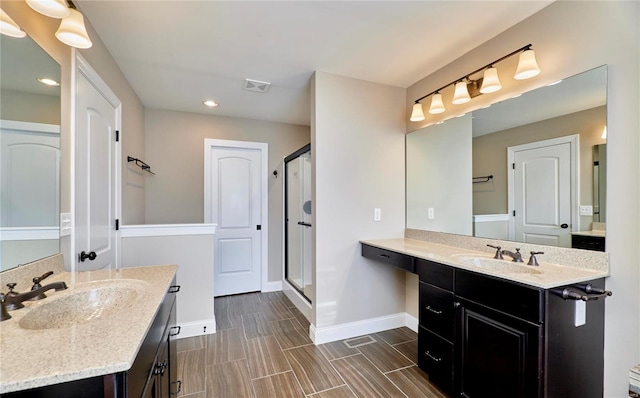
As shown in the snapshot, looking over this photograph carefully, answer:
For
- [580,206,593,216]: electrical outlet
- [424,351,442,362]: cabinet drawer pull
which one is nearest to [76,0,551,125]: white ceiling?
[580,206,593,216]: electrical outlet

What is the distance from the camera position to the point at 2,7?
105cm

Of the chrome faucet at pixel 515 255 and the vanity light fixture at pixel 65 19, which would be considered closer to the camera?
the vanity light fixture at pixel 65 19

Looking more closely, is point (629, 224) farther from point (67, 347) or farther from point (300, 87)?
point (300, 87)

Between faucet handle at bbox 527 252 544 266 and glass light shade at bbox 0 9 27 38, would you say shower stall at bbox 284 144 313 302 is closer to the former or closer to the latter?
faucet handle at bbox 527 252 544 266

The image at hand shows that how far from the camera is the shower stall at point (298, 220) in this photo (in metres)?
3.08

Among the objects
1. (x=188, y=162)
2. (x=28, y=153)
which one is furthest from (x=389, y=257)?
(x=188, y=162)

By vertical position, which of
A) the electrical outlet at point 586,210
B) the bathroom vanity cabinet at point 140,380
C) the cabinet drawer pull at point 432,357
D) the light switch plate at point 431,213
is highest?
the electrical outlet at point 586,210

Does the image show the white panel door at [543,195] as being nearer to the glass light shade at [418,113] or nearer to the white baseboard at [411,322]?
the glass light shade at [418,113]

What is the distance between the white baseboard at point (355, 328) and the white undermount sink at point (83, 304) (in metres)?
1.63

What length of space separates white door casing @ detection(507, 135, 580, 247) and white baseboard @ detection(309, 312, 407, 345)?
142 cm

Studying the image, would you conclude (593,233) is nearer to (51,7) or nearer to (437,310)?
(437,310)

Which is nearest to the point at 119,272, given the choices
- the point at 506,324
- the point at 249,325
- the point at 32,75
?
the point at 32,75

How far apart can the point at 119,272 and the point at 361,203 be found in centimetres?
193

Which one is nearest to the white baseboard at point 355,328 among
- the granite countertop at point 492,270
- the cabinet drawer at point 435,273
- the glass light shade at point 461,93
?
the granite countertop at point 492,270
